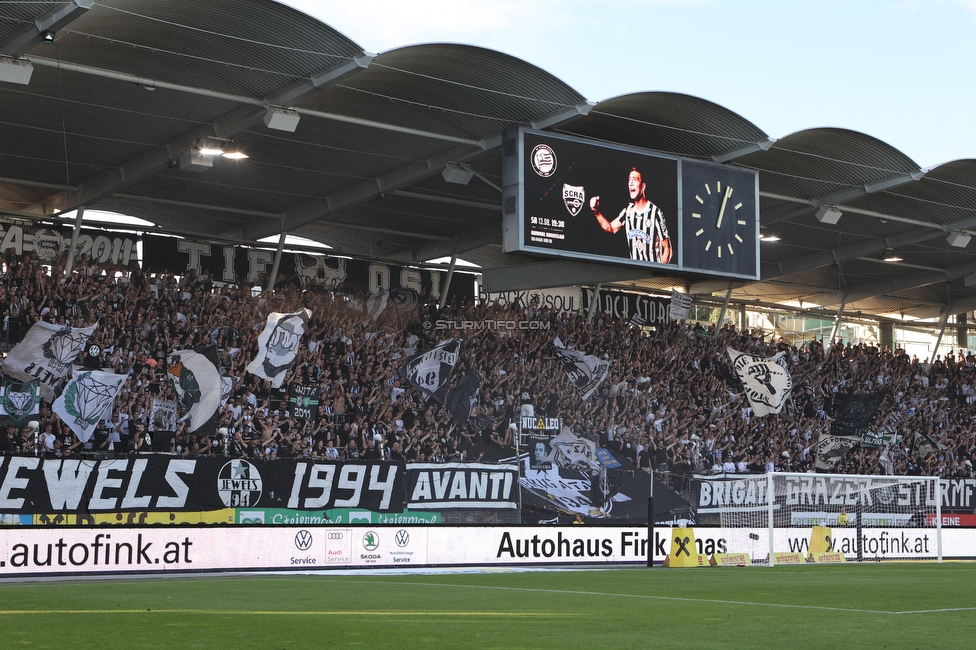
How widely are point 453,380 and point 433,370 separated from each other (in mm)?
823

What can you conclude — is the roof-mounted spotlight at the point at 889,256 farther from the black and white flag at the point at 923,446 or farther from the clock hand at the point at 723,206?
the clock hand at the point at 723,206

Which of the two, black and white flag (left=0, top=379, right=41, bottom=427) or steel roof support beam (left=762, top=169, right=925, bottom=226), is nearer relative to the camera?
black and white flag (left=0, top=379, right=41, bottom=427)

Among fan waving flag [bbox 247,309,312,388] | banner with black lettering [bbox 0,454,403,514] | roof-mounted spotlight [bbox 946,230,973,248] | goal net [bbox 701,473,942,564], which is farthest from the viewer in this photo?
roof-mounted spotlight [bbox 946,230,973,248]

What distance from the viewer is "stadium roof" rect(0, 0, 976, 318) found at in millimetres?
21797

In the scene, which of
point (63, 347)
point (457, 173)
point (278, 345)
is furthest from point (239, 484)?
point (457, 173)

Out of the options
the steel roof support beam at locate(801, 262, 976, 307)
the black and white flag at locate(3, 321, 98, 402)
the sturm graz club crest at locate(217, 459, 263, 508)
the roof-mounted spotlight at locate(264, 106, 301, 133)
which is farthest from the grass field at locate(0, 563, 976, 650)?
the steel roof support beam at locate(801, 262, 976, 307)

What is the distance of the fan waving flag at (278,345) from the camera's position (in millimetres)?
27281

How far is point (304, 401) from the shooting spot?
28.3 metres

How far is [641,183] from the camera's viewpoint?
26.5 m

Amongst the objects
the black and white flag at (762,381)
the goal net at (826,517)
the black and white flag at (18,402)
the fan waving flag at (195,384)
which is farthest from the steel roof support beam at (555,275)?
the black and white flag at (18,402)

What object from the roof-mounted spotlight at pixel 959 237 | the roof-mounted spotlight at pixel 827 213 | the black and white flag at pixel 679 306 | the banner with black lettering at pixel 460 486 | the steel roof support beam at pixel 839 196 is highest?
the steel roof support beam at pixel 839 196

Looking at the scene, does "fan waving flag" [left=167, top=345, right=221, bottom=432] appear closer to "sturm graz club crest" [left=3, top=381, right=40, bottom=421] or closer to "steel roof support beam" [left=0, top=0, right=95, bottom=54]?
"sturm graz club crest" [left=3, top=381, right=40, bottom=421]

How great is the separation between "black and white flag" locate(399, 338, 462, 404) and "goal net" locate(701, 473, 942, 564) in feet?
23.0

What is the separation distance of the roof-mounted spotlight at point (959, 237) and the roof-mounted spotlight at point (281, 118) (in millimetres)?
21408
